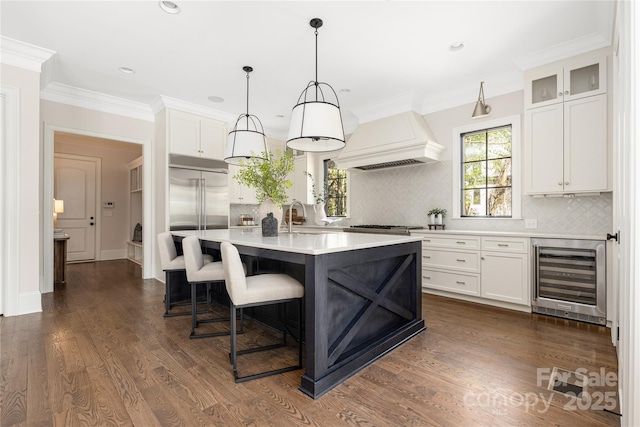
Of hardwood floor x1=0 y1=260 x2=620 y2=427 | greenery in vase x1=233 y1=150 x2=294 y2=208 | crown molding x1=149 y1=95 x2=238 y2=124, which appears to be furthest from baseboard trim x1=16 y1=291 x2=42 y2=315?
crown molding x1=149 y1=95 x2=238 y2=124

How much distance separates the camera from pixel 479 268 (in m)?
3.81

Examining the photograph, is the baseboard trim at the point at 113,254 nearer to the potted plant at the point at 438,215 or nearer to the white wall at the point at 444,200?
the white wall at the point at 444,200

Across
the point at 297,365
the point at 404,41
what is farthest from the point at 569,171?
the point at 297,365

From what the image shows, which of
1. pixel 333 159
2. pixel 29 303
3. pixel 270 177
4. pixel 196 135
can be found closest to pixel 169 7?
pixel 270 177

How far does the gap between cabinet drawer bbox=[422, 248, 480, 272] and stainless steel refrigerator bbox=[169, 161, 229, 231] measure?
3.46 meters

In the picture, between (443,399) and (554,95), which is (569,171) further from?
(443,399)

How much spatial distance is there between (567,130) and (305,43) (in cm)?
291

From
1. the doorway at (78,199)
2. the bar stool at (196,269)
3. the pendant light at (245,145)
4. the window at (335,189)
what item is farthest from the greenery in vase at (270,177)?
the doorway at (78,199)

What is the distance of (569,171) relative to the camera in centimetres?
331

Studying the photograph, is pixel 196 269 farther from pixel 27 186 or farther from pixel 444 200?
pixel 444 200

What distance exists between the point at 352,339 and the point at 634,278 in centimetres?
165

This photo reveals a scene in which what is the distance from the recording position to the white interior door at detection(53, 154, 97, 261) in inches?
274

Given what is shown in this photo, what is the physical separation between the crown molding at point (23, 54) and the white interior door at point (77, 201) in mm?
4191

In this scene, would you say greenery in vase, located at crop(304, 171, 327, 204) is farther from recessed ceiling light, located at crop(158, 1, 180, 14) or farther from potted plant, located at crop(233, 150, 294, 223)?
recessed ceiling light, located at crop(158, 1, 180, 14)
